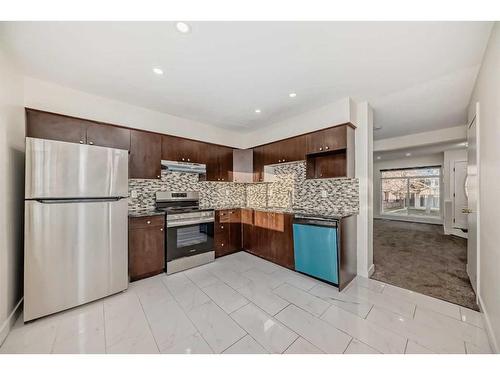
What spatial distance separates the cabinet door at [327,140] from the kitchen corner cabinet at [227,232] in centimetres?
184

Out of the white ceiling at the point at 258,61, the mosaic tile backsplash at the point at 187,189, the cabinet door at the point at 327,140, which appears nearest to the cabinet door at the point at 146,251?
the mosaic tile backsplash at the point at 187,189

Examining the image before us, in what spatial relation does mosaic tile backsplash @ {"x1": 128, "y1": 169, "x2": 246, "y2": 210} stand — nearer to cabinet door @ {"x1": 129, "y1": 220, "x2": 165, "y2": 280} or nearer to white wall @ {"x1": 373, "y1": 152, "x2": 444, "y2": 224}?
cabinet door @ {"x1": 129, "y1": 220, "x2": 165, "y2": 280}

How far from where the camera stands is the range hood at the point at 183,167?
10.2ft

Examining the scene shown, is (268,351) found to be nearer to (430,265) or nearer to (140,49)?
(140,49)

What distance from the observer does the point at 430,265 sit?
3.14 meters

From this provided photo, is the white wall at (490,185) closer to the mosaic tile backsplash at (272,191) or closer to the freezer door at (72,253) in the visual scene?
the mosaic tile backsplash at (272,191)

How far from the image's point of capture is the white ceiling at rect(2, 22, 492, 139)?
150 cm

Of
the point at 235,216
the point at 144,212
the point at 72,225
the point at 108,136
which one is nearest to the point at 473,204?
the point at 235,216

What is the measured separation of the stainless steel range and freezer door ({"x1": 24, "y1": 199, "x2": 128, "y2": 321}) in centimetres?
64

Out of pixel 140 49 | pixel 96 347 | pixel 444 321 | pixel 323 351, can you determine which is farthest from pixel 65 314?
pixel 444 321

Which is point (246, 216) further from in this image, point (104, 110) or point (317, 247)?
point (104, 110)

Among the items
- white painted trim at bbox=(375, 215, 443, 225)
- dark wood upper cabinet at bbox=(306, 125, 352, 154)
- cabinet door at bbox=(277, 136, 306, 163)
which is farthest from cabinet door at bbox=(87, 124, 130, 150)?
white painted trim at bbox=(375, 215, 443, 225)

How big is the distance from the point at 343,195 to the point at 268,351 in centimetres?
235

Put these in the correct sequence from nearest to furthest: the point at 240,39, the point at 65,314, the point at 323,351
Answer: the point at 323,351 → the point at 240,39 → the point at 65,314
